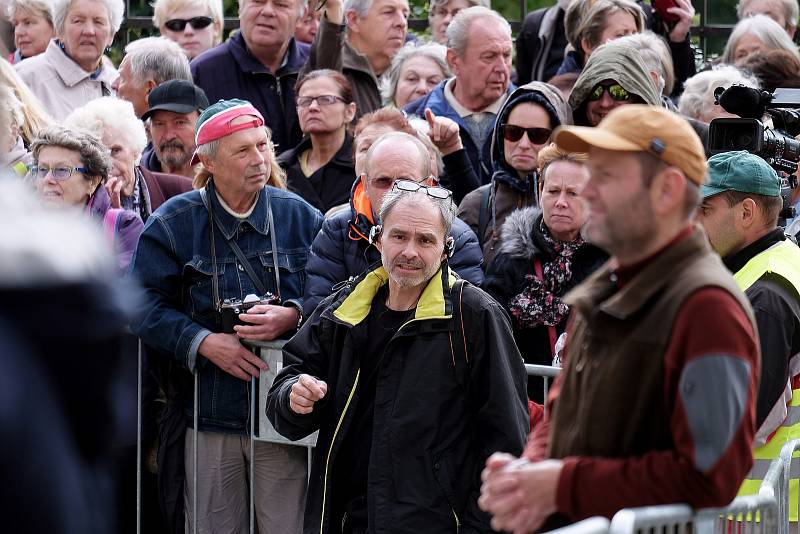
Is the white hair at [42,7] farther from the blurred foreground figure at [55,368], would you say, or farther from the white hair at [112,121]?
the blurred foreground figure at [55,368]

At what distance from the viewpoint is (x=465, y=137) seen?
708 cm

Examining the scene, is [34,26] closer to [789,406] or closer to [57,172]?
[57,172]

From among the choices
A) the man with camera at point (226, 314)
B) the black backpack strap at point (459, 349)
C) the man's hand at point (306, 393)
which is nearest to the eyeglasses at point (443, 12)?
the man with camera at point (226, 314)

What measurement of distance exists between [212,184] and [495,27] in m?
2.30

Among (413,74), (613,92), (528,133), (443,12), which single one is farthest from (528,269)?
(443,12)

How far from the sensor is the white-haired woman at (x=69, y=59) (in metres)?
7.70

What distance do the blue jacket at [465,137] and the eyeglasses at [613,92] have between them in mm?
800

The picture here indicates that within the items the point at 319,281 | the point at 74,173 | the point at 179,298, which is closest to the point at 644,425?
the point at 319,281

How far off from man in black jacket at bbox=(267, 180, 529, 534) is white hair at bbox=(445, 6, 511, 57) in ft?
9.15

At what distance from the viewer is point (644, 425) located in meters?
2.85

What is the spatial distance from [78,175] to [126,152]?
21.8 inches

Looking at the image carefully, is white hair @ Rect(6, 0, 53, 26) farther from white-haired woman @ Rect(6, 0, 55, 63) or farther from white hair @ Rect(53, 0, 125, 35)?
white hair @ Rect(53, 0, 125, 35)

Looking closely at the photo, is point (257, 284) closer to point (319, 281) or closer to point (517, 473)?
point (319, 281)

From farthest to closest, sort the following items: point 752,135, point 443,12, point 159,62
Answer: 1. point 443,12
2. point 159,62
3. point 752,135
